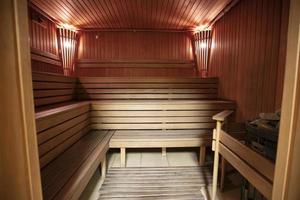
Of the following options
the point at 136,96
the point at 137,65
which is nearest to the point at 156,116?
the point at 136,96

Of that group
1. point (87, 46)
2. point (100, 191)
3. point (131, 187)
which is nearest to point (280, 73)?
point (131, 187)

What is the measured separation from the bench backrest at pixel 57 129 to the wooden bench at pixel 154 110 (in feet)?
1.64

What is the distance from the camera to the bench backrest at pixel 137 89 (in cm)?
340

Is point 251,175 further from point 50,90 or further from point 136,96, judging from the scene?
point 50,90

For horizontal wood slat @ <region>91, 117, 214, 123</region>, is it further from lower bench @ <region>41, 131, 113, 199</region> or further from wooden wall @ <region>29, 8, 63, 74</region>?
wooden wall @ <region>29, 8, 63, 74</region>

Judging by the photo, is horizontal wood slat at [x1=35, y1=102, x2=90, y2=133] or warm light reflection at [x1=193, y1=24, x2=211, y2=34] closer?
horizontal wood slat at [x1=35, y1=102, x2=90, y2=133]

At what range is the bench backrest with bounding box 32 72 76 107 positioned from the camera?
213 centimetres

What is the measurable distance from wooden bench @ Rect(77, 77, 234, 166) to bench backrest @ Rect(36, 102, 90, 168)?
0.50m

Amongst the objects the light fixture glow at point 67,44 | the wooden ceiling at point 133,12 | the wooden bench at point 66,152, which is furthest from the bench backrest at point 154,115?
Result: the light fixture glow at point 67,44

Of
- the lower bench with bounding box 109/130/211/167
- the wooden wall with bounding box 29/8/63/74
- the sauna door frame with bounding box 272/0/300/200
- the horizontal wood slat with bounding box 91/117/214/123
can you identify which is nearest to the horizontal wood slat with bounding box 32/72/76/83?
the wooden wall with bounding box 29/8/63/74

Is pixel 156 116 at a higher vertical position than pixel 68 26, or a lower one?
lower

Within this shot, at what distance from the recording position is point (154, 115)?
2.83 meters

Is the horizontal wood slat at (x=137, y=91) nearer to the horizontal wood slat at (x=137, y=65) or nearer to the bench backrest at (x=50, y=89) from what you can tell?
the bench backrest at (x=50, y=89)

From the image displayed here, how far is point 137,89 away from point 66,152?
188cm
